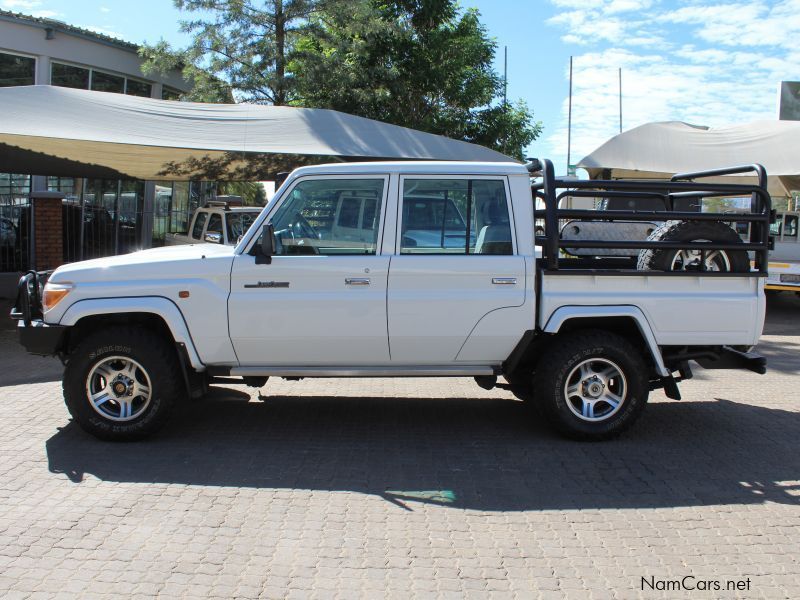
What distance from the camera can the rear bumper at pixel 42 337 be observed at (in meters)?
5.26

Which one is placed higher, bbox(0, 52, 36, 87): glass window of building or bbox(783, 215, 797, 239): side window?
bbox(0, 52, 36, 87): glass window of building

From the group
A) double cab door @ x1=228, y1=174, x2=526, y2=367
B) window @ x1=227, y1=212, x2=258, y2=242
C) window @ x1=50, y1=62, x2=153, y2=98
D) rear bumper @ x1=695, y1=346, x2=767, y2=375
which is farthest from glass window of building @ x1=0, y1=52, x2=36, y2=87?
rear bumper @ x1=695, y1=346, x2=767, y2=375

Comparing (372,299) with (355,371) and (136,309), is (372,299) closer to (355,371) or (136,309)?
(355,371)

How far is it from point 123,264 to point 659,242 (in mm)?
3955

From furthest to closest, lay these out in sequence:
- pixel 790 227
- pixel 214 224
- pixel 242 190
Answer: pixel 242 190, pixel 790 227, pixel 214 224

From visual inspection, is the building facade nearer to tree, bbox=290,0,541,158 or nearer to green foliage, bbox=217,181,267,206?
tree, bbox=290,0,541,158

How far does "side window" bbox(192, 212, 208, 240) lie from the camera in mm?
12969

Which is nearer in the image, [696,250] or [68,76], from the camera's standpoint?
[696,250]

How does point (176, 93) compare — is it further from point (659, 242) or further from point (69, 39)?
point (659, 242)

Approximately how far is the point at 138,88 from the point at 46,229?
7185 mm

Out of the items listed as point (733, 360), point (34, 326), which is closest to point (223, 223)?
point (34, 326)

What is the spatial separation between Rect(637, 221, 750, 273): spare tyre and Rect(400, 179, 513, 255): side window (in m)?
1.17

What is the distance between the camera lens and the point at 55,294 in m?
5.27

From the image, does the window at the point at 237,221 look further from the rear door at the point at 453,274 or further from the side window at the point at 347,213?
the rear door at the point at 453,274
